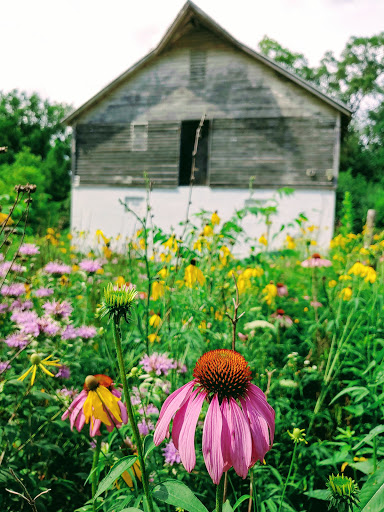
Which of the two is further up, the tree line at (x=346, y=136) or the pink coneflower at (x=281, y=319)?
the tree line at (x=346, y=136)

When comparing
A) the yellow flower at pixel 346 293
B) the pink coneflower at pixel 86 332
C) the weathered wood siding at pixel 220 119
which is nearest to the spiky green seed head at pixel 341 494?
the pink coneflower at pixel 86 332

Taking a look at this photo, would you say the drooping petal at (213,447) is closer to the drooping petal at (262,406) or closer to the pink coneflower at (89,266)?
the drooping petal at (262,406)

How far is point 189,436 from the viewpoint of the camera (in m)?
0.73

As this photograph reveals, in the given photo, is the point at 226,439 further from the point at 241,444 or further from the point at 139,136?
the point at 139,136

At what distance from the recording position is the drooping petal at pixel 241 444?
69 cm

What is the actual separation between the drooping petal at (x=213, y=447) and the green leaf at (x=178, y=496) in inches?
3.6

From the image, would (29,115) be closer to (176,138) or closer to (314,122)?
(176,138)

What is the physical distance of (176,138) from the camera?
40.8ft

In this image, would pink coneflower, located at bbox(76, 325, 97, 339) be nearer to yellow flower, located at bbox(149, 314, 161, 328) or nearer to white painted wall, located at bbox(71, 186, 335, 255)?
yellow flower, located at bbox(149, 314, 161, 328)

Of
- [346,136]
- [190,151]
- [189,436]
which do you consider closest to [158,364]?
[189,436]

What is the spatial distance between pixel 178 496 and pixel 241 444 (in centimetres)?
17

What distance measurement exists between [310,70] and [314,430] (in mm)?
32030

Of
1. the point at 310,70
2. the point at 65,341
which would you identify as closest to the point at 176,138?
the point at 65,341

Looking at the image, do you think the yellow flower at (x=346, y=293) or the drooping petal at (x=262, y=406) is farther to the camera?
the yellow flower at (x=346, y=293)
